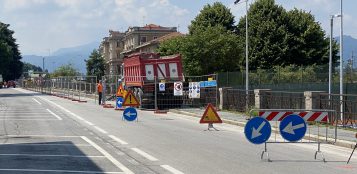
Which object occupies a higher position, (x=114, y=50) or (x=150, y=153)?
(x=114, y=50)

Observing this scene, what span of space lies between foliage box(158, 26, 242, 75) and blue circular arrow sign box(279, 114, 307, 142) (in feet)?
115

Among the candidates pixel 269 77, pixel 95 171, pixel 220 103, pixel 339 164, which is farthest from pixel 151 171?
pixel 269 77

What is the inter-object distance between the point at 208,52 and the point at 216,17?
1841cm

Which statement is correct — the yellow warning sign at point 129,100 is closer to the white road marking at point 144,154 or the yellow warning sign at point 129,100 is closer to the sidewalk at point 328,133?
the sidewalk at point 328,133

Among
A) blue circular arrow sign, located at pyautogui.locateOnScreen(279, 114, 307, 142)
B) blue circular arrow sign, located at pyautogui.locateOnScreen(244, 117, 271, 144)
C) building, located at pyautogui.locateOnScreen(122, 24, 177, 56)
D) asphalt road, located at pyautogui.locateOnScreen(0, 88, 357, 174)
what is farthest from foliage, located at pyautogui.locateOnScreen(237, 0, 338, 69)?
building, located at pyautogui.locateOnScreen(122, 24, 177, 56)

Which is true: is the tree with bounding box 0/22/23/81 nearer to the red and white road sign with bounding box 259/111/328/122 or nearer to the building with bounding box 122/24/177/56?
the building with bounding box 122/24/177/56

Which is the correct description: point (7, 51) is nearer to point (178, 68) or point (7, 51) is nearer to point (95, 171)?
point (178, 68)

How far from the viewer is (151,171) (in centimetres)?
1086

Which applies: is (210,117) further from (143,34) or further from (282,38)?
(143,34)

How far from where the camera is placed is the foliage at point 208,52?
48.9m

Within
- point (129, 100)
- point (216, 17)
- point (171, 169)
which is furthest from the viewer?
point (216, 17)

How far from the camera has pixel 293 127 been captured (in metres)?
13.5

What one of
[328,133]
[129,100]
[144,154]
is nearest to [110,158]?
[144,154]

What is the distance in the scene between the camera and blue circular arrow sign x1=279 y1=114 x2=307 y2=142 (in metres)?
13.4
